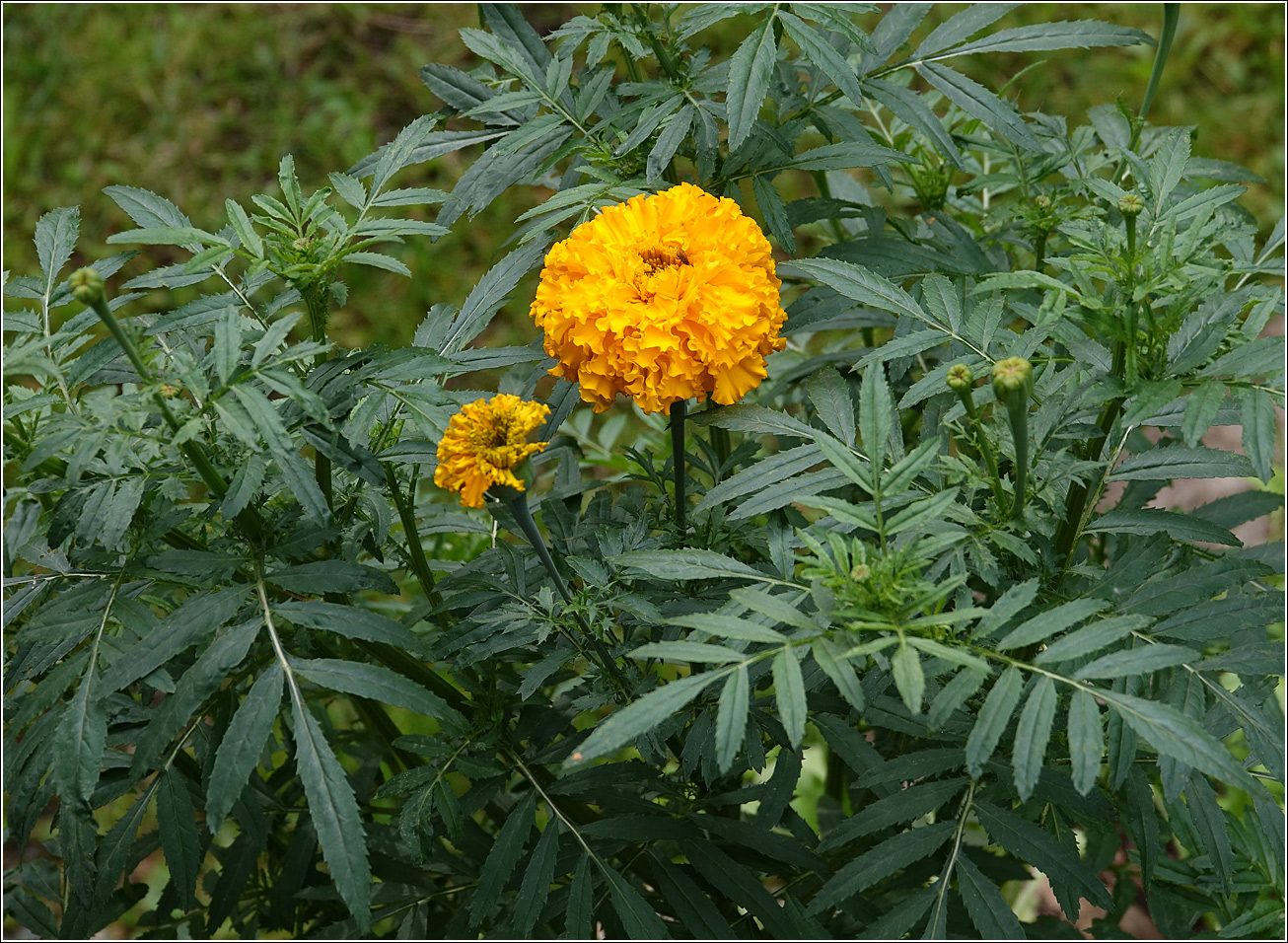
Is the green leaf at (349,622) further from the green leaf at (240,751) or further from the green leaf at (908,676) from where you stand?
the green leaf at (908,676)

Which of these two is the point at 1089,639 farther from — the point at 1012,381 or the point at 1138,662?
the point at 1012,381

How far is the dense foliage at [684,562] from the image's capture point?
4.22 feet

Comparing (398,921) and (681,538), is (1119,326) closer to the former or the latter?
(681,538)

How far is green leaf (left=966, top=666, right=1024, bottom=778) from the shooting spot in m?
1.17

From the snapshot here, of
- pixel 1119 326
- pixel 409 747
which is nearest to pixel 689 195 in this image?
pixel 1119 326

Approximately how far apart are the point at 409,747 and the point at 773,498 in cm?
62

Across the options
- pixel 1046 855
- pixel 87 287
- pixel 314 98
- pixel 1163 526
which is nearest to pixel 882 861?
pixel 1046 855

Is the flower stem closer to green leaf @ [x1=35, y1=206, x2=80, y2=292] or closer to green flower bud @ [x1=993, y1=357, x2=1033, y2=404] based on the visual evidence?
green flower bud @ [x1=993, y1=357, x2=1033, y2=404]

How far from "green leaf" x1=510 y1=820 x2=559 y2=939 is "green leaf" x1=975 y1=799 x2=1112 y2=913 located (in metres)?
0.58

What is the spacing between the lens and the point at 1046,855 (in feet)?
4.76

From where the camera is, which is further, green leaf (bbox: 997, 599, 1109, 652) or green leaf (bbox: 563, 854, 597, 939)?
green leaf (bbox: 563, 854, 597, 939)

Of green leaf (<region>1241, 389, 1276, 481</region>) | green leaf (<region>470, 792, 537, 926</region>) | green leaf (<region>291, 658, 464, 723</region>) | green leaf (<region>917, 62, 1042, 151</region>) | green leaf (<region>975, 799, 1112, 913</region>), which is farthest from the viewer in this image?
green leaf (<region>917, 62, 1042, 151</region>)

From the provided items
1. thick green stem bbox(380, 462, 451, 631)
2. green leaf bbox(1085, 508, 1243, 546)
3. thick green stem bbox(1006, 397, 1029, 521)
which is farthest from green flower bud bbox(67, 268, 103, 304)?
green leaf bbox(1085, 508, 1243, 546)

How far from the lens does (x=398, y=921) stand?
190cm
